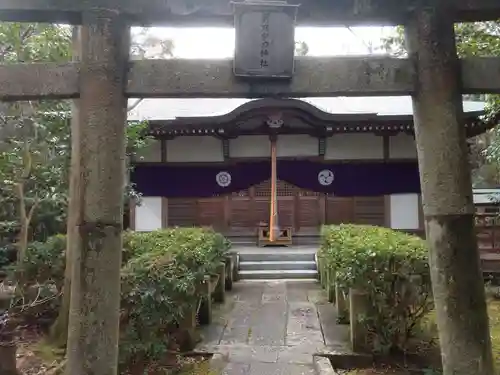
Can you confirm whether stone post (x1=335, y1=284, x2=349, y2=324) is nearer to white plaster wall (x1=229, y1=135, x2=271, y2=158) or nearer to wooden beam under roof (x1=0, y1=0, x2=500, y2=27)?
wooden beam under roof (x1=0, y1=0, x2=500, y2=27)

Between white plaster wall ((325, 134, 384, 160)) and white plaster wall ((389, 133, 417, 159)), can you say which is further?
white plaster wall ((325, 134, 384, 160))

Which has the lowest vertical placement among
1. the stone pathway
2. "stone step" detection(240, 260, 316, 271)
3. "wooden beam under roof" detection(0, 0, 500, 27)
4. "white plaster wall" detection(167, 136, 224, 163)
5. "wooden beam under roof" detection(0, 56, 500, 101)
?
the stone pathway

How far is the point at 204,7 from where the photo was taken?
356 centimetres

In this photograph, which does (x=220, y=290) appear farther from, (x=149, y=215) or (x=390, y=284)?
(x=149, y=215)

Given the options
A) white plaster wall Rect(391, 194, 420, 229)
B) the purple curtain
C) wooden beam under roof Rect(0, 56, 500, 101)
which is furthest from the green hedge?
white plaster wall Rect(391, 194, 420, 229)

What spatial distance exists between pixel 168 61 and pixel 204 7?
0.52m

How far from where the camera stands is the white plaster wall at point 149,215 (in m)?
13.4

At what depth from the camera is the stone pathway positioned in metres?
5.29

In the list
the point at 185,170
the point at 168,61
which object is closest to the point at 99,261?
the point at 168,61

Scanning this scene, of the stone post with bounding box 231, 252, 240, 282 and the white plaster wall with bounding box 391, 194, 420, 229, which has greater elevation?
the white plaster wall with bounding box 391, 194, 420, 229

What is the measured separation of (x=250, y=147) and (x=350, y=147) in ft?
9.49

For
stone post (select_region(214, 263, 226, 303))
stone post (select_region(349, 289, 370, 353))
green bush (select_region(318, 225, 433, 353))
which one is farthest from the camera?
stone post (select_region(214, 263, 226, 303))

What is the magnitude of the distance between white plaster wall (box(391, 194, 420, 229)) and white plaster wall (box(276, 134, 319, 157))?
8.97ft

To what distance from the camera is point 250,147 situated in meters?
13.3
